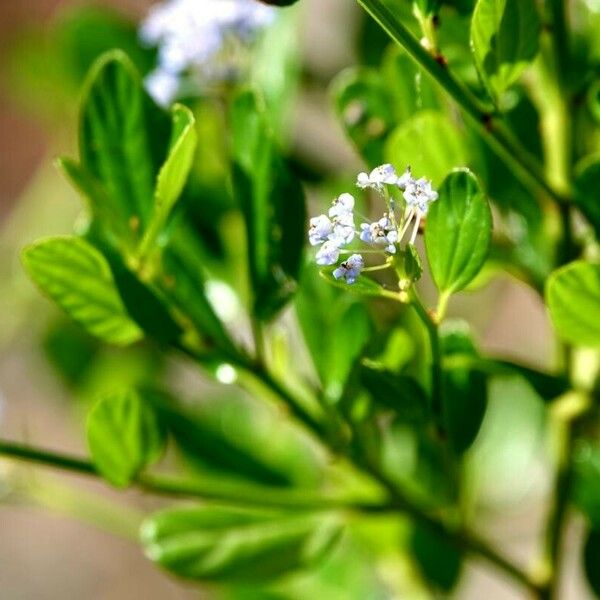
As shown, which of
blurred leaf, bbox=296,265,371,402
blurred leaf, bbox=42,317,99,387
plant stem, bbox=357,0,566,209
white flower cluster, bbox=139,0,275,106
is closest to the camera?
plant stem, bbox=357,0,566,209

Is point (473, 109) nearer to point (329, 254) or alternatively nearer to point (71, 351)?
point (329, 254)

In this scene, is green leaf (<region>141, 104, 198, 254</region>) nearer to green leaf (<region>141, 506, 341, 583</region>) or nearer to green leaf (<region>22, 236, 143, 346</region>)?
green leaf (<region>22, 236, 143, 346</region>)

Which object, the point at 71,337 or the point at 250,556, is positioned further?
the point at 71,337

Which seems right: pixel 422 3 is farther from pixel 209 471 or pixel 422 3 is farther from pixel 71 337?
pixel 71 337

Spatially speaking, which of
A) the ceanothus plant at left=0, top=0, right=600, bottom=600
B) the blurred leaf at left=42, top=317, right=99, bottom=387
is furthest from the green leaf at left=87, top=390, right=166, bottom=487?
the blurred leaf at left=42, top=317, right=99, bottom=387

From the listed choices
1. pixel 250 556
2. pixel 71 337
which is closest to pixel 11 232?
pixel 71 337

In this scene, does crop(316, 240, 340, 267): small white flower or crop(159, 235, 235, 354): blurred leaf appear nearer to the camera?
crop(316, 240, 340, 267): small white flower

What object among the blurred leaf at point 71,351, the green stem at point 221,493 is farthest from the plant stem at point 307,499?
the blurred leaf at point 71,351
